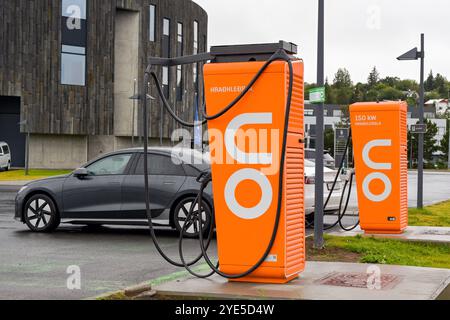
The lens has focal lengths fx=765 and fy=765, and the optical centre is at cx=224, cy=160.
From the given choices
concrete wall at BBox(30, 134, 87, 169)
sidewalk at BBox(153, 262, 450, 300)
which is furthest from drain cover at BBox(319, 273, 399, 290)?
concrete wall at BBox(30, 134, 87, 169)

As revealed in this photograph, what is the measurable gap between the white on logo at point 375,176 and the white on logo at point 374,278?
4327mm

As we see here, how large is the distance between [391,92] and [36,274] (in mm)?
136577

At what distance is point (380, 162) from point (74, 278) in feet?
19.4

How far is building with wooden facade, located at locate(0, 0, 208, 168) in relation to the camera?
48.2m

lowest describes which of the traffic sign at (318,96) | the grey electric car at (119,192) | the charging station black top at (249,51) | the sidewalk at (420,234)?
the sidewalk at (420,234)

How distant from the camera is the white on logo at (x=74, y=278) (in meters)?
7.73

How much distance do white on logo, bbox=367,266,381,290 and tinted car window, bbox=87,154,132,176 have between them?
20.5 feet

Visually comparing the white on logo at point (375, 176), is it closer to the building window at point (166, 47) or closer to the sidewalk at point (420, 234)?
the sidewalk at point (420, 234)

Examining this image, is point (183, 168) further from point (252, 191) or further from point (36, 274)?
point (252, 191)

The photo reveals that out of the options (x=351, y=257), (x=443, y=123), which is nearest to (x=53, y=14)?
(x=351, y=257)

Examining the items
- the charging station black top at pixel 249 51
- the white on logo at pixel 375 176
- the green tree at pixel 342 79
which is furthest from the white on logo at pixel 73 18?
the green tree at pixel 342 79

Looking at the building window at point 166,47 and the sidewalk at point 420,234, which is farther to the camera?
the building window at point 166,47

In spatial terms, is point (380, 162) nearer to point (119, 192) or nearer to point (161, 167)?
point (161, 167)

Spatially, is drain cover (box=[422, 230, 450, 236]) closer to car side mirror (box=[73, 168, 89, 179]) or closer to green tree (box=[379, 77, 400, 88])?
car side mirror (box=[73, 168, 89, 179])
